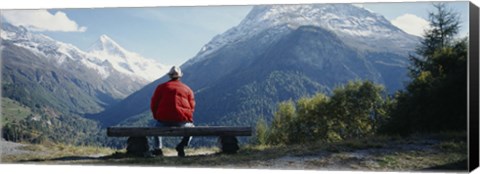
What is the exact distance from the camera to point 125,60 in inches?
727

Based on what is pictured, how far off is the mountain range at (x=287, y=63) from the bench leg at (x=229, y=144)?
5.53 feet

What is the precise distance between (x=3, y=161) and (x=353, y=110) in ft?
28.6

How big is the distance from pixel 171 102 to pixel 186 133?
0.62 m

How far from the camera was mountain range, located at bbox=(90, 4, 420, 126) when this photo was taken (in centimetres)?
1673

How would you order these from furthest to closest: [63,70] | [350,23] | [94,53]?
[63,70] < [94,53] < [350,23]

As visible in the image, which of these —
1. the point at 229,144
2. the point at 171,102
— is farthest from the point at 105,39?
the point at 229,144

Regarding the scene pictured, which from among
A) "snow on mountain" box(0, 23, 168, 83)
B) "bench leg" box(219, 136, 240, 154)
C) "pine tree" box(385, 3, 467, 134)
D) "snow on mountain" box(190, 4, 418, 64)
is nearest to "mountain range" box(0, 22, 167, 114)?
"snow on mountain" box(0, 23, 168, 83)

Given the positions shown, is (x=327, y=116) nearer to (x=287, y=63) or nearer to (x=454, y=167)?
(x=454, y=167)

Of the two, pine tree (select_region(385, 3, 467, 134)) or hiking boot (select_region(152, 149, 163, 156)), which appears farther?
hiking boot (select_region(152, 149, 163, 156))

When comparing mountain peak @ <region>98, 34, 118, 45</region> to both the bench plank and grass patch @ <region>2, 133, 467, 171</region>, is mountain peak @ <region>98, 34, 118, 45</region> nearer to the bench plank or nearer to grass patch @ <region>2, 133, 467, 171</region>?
grass patch @ <region>2, 133, 467, 171</region>

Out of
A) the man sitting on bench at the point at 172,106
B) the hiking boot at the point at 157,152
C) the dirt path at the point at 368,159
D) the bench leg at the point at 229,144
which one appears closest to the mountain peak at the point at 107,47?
the man sitting on bench at the point at 172,106

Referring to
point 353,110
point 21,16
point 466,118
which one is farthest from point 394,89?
point 21,16

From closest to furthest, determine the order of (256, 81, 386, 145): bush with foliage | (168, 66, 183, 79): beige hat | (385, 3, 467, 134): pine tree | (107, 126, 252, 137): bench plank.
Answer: (385, 3, 467, 134): pine tree
(107, 126, 252, 137): bench plank
(168, 66, 183, 79): beige hat
(256, 81, 386, 145): bush with foliage

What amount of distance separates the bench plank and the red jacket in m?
0.26
